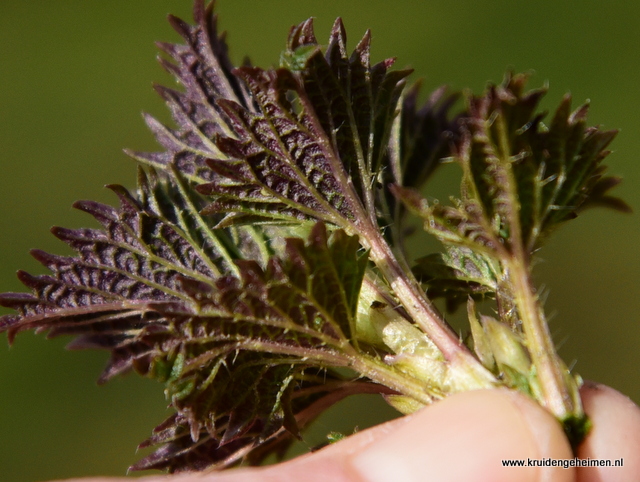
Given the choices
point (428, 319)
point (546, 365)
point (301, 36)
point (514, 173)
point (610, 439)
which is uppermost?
point (301, 36)

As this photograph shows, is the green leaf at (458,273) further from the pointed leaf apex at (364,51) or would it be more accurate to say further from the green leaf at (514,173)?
the pointed leaf apex at (364,51)

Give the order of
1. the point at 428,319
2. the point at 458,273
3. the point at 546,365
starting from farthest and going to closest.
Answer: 1. the point at 458,273
2. the point at 428,319
3. the point at 546,365

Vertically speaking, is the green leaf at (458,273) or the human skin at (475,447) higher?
the green leaf at (458,273)

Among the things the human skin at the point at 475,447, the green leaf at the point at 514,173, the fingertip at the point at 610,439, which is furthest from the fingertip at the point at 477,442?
the green leaf at the point at 514,173

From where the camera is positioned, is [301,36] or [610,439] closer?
[610,439]

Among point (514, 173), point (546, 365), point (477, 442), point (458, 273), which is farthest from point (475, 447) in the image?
point (514, 173)

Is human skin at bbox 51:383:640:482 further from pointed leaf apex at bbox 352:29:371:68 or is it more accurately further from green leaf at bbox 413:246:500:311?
pointed leaf apex at bbox 352:29:371:68

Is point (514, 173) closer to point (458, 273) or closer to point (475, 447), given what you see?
point (458, 273)

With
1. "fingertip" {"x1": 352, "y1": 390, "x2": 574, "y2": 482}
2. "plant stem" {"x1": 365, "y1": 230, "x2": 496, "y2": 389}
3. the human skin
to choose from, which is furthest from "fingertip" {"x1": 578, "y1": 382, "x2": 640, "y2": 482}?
"plant stem" {"x1": 365, "y1": 230, "x2": 496, "y2": 389}
